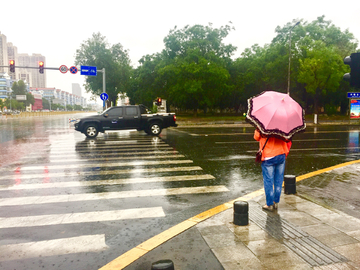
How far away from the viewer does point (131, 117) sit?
18141 millimetres

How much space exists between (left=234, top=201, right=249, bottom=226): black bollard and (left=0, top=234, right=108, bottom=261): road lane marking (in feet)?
6.16

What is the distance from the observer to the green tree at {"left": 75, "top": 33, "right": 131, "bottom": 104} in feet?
155

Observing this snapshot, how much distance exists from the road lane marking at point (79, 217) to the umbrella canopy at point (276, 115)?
220cm

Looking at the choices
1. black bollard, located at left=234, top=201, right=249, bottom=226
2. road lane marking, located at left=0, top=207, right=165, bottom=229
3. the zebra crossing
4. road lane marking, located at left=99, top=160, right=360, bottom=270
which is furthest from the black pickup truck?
black bollard, located at left=234, top=201, right=249, bottom=226

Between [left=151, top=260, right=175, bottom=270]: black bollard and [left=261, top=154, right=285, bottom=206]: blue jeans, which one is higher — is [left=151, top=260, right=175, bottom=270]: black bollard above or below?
below

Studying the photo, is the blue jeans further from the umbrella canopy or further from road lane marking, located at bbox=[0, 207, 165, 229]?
road lane marking, located at bbox=[0, 207, 165, 229]

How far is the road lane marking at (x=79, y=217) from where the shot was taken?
471 centimetres

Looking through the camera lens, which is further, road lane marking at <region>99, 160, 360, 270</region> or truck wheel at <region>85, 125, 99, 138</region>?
truck wheel at <region>85, 125, 99, 138</region>

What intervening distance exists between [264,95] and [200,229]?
2.30 m

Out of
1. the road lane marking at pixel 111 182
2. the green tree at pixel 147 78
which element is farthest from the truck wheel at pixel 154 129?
the green tree at pixel 147 78

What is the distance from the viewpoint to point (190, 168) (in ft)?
28.1

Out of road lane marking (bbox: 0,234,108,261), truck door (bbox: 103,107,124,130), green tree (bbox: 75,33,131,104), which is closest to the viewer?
road lane marking (bbox: 0,234,108,261)

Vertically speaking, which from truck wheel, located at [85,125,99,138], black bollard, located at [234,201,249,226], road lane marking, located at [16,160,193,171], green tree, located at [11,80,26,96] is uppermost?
green tree, located at [11,80,26,96]

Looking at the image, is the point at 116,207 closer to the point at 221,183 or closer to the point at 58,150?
the point at 221,183
